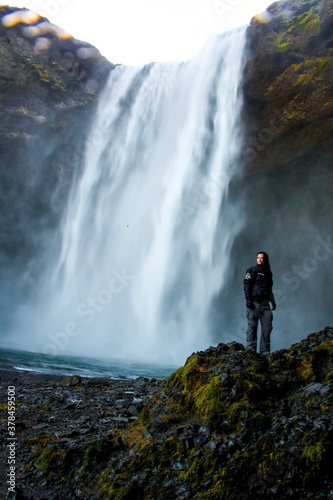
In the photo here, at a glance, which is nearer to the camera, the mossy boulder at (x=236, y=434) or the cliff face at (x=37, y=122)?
the mossy boulder at (x=236, y=434)

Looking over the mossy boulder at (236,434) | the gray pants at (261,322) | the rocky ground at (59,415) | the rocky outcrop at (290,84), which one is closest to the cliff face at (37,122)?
the rocky outcrop at (290,84)

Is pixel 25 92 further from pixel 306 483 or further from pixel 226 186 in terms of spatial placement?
pixel 306 483

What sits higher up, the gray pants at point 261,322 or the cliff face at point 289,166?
the cliff face at point 289,166

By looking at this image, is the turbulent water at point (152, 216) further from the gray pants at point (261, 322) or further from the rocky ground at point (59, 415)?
the gray pants at point (261, 322)

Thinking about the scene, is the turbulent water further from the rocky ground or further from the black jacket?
the black jacket

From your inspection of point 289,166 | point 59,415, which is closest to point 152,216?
point 289,166

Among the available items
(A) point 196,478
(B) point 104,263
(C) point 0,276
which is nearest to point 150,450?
(A) point 196,478

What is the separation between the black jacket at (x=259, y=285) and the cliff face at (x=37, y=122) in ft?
74.5

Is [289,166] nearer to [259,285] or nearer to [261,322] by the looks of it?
[259,285]

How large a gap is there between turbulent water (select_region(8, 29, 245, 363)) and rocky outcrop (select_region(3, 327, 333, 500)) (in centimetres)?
1851

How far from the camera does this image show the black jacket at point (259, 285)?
21.9 ft

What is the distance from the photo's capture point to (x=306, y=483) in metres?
2.41

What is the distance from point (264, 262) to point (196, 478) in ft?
14.5

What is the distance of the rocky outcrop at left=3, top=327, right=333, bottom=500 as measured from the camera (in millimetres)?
2602
